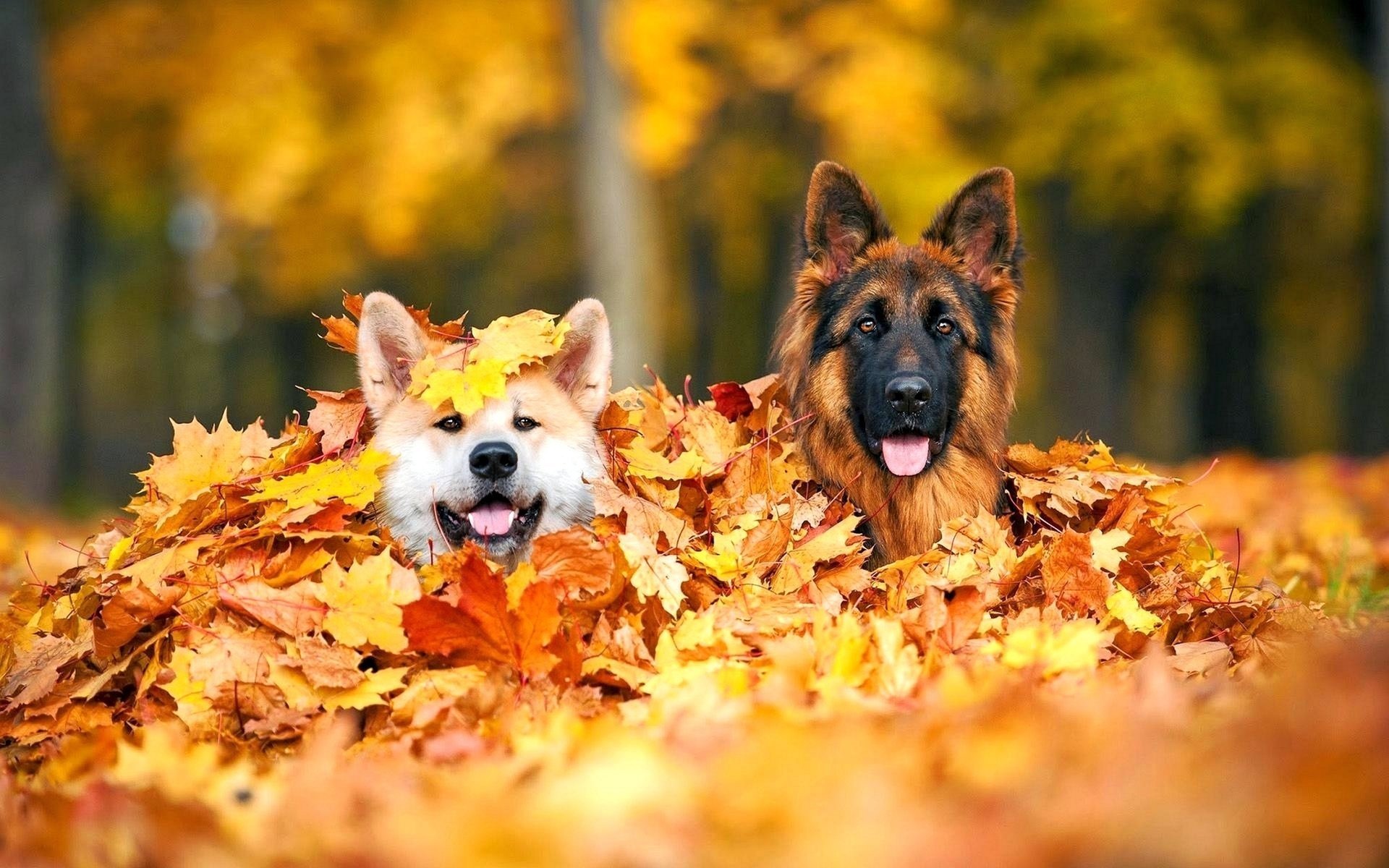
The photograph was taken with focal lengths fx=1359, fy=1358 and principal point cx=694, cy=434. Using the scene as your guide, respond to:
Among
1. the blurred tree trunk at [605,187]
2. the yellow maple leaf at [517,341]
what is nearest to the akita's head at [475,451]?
the yellow maple leaf at [517,341]

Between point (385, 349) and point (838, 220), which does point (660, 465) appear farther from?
point (838, 220)

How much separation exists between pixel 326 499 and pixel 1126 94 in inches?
512

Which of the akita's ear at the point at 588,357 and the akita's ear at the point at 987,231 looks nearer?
the akita's ear at the point at 588,357

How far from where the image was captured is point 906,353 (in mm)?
4688

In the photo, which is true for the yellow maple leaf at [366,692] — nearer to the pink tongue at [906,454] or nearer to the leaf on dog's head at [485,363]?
the leaf on dog's head at [485,363]

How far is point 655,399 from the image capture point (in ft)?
16.4

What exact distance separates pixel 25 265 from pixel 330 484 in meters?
9.73

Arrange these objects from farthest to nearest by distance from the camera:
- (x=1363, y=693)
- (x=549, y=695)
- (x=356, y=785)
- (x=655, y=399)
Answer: (x=655, y=399) < (x=549, y=695) < (x=356, y=785) < (x=1363, y=693)

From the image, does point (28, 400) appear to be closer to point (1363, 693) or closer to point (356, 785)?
point (356, 785)

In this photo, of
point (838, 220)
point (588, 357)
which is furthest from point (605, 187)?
point (588, 357)

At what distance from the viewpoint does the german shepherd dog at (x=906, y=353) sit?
4.75m

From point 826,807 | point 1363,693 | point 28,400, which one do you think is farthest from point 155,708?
point 28,400

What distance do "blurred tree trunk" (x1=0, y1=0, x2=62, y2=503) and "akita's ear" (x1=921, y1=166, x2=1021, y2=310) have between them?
9.92 metres

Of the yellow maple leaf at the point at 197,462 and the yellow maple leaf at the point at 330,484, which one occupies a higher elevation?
the yellow maple leaf at the point at 197,462
